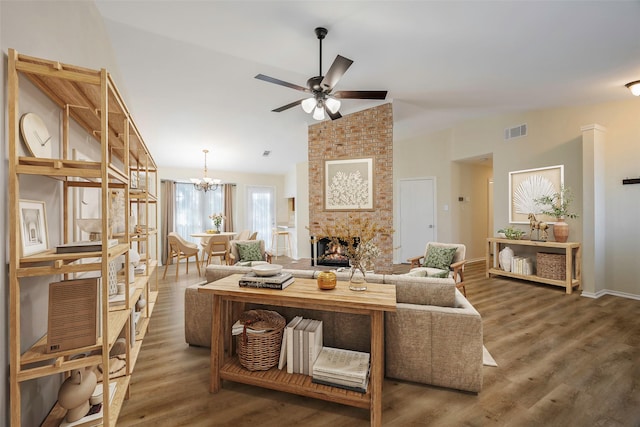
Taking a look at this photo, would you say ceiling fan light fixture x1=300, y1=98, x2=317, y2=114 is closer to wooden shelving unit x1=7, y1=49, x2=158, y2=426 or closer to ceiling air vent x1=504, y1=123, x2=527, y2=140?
wooden shelving unit x1=7, y1=49, x2=158, y2=426

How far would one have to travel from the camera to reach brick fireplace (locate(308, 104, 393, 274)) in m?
Answer: 4.62

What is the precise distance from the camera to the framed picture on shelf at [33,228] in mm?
1255

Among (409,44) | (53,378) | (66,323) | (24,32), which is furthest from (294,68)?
(53,378)

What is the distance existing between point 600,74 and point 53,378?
5.91 metres

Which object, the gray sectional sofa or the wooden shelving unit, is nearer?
the wooden shelving unit

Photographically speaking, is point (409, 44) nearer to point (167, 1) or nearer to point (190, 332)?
point (167, 1)

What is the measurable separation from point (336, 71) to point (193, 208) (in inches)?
246

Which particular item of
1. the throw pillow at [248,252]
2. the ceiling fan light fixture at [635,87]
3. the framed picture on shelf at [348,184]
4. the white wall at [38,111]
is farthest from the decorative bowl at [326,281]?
the ceiling fan light fixture at [635,87]

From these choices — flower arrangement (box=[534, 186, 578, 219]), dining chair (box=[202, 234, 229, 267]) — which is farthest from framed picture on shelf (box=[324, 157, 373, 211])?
flower arrangement (box=[534, 186, 578, 219])

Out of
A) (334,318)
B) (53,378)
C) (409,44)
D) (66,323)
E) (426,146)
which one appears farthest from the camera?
(426,146)

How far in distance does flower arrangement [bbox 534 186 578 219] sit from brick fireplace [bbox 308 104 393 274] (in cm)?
258

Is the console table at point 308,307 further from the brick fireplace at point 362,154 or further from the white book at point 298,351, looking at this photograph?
the brick fireplace at point 362,154

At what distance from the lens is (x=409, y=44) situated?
117 inches

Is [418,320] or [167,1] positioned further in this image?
[167,1]
